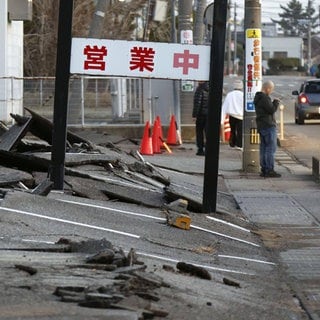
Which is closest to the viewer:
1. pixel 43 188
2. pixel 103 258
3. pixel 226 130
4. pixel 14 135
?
pixel 103 258

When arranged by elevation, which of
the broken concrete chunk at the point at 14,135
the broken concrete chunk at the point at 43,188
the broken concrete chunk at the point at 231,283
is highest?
the broken concrete chunk at the point at 14,135

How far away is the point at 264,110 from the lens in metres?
17.6

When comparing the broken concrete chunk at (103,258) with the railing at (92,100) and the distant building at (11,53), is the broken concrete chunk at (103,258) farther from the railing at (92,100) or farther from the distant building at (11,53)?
the railing at (92,100)

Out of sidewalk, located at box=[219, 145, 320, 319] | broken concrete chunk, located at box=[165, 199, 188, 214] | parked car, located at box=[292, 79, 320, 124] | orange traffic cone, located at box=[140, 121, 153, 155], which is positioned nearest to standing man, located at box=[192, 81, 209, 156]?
sidewalk, located at box=[219, 145, 320, 319]

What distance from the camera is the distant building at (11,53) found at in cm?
2620

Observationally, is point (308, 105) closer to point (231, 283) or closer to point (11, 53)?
point (11, 53)

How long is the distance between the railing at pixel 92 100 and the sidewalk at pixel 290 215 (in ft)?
20.0

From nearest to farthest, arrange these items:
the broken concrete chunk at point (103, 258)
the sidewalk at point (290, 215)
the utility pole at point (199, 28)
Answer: the broken concrete chunk at point (103, 258)
the sidewalk at point (290, 215)
the utility pole at point (199, 28)

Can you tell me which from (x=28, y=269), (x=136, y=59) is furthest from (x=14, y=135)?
(x=28, y=269)

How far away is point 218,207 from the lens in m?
13.3

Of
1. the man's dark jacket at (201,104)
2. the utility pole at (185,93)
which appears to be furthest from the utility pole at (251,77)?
the utility pole at (185,93)

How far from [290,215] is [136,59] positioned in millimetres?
3134

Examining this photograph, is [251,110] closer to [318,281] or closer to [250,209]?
[250,209]

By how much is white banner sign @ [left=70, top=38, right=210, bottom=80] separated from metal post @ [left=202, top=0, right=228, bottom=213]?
0.48 feet
